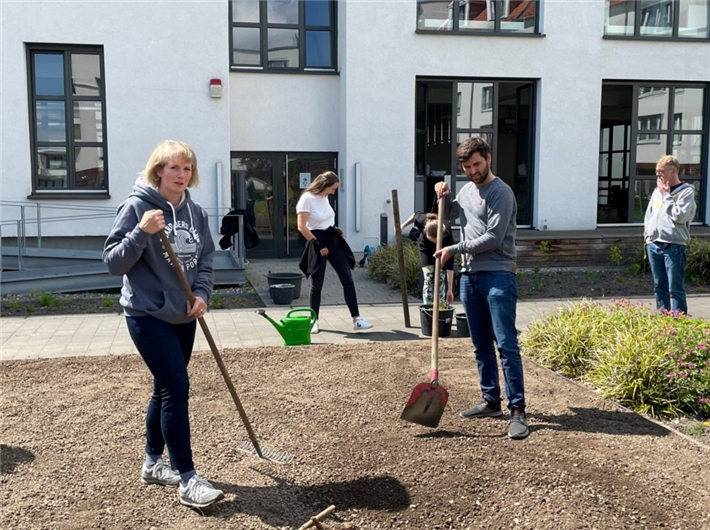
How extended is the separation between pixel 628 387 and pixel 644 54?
39.2 ft

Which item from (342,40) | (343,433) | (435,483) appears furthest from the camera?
(342,40)

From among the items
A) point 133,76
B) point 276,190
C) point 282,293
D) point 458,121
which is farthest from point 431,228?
point 133,76

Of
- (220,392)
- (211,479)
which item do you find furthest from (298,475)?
(220,392)

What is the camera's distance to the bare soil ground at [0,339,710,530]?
3.67 m

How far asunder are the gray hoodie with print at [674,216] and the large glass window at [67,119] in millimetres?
9855

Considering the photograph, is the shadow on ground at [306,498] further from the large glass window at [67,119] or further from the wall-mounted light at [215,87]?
the large glass window at [67,119]

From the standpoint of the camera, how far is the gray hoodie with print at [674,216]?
7391 mm

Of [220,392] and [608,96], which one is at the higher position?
[608,96]

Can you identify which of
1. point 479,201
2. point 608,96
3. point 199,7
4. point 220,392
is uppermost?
point 199,7

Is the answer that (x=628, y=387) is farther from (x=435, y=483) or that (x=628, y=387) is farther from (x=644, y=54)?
(x=644, y=54)

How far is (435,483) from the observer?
401 cm

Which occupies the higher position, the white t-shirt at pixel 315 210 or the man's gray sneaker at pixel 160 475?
the white t-shirt at pixel 315 210

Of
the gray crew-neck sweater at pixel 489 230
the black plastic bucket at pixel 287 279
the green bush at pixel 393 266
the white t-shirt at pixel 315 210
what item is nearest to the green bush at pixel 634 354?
the gray crew-neck sweater at pixel 489 230

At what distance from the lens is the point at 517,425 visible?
472 centimetres
